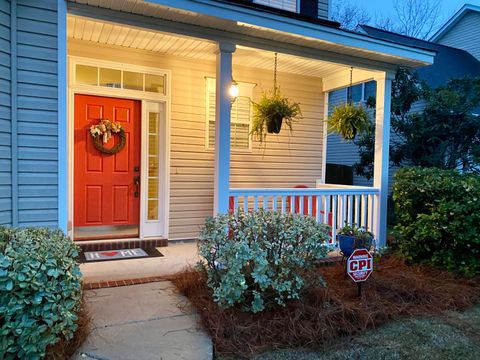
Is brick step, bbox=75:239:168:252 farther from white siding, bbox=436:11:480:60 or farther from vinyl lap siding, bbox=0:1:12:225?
white siding, bbox=436:11:480:60

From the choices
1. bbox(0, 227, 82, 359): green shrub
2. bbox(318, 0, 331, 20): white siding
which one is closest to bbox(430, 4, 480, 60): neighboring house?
bbox(318, 0, 331, 20): white siding

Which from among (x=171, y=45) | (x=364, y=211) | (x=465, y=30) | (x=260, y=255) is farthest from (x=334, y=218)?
(x=465, y=30)

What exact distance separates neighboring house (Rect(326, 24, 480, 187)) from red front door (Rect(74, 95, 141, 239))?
6573 mm

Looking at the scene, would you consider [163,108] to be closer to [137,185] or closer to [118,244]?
[137,185]

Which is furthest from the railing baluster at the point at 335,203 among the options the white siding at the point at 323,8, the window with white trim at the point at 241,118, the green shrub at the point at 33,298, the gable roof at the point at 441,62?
the gable roof at the point at 441,62

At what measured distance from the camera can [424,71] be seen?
10203 mm

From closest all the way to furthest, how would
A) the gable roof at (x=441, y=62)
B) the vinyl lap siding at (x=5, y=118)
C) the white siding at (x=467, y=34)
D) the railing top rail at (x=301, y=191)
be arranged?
the vinyl lap siding at (x=5, y=118) → the railing top rail at (x=301, y=191) → the gable roof at (x=441, y=62) → the white siding at (x=467, y=34)

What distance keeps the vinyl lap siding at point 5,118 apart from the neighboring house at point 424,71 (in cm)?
819

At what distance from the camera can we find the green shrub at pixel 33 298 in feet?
6.54

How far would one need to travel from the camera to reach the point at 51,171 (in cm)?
327

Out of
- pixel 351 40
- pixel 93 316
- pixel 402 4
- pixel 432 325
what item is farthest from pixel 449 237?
pixel 402 4

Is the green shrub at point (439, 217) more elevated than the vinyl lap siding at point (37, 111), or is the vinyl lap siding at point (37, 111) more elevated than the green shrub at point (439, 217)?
the vinyl lap siding at point (37, 111)

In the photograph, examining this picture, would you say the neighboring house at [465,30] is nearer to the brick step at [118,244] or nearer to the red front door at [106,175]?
the red front door at [106,175]

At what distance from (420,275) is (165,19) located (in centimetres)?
376
